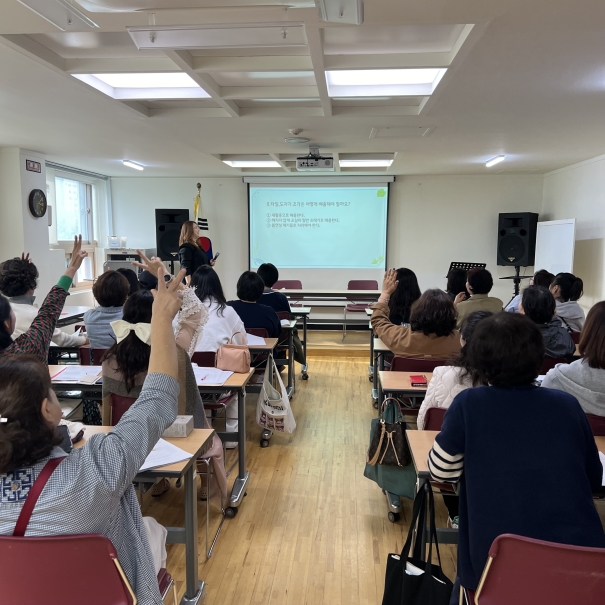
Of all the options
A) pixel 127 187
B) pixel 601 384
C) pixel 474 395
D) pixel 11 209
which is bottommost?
pixel 601 384

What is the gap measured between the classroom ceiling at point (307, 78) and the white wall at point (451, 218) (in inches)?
83.4

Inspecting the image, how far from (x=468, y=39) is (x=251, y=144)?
142 inches

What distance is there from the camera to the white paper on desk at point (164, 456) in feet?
5.70

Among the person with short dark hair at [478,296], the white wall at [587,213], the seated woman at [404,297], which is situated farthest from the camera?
the white wall at [587,213]

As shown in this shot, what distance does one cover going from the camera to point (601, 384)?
6.60ft

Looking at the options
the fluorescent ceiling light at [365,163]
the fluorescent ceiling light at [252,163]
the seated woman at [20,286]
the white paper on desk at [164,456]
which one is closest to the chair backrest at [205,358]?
the seated woman at [20,286]

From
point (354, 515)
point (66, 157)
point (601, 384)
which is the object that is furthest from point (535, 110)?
point (66, 157)

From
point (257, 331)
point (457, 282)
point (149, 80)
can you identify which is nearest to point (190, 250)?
point (257, 331)

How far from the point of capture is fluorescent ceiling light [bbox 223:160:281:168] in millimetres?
7168

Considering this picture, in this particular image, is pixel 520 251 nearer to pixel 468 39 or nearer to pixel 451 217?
pixel 451 217

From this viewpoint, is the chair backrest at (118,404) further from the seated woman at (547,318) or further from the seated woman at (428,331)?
the seated woman at (547,318)

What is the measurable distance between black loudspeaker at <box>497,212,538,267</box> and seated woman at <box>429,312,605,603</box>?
24.1 ft

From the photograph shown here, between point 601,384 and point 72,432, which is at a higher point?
point 601,384

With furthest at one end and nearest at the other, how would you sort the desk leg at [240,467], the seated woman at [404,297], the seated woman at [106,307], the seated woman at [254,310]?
the seated woman at [404,297], the seated woman at [254,310], the seated woman at [106,307], the desk leg at [240,467]
